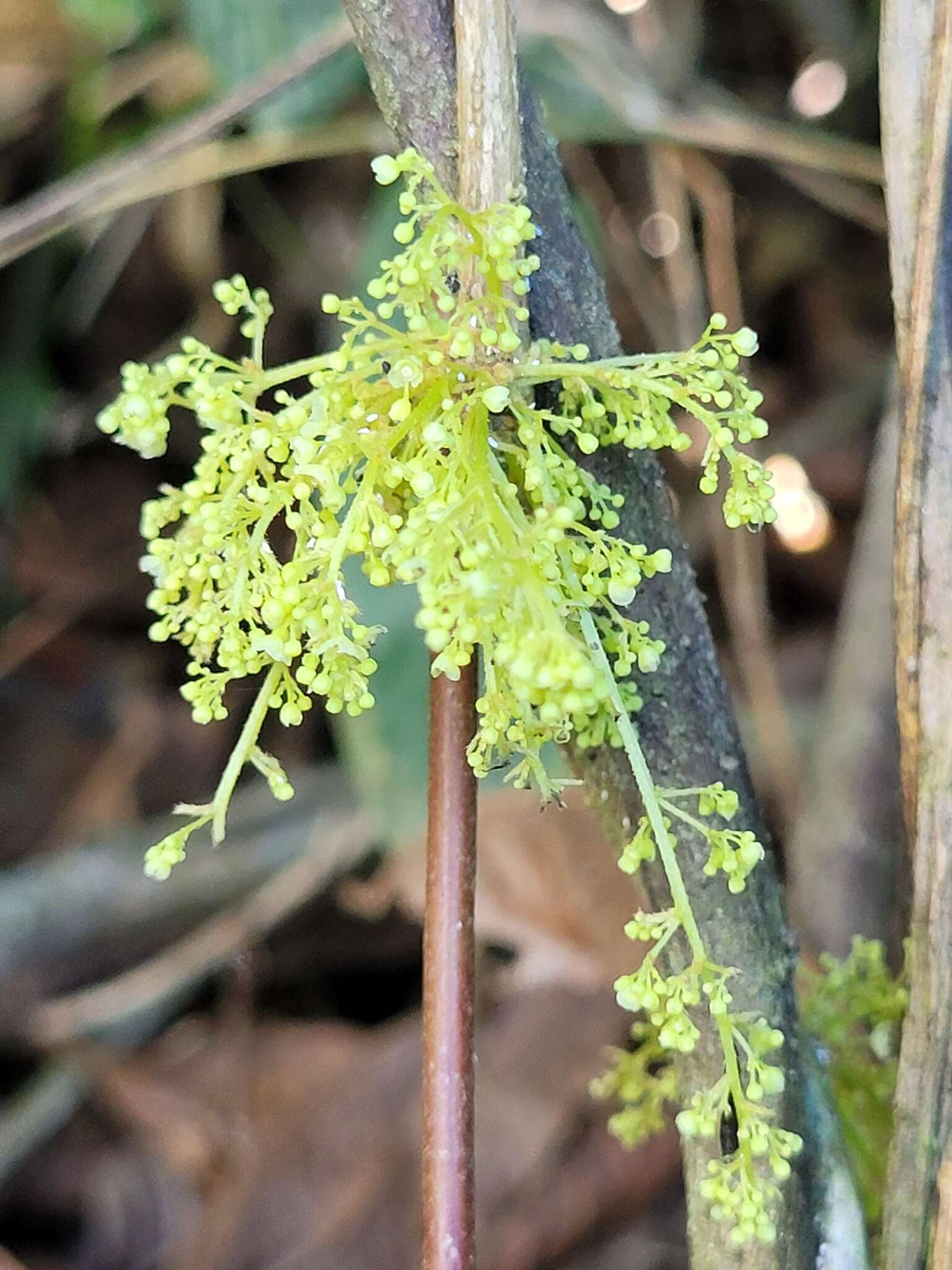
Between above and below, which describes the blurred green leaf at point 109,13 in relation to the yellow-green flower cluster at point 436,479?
above

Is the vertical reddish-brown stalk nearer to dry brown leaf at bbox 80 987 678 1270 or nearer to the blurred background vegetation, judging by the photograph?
the blurred background vegetation

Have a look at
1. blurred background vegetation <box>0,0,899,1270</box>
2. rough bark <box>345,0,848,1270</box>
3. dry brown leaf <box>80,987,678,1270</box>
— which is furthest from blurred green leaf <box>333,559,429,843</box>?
rough bark <box>345,0,848,1270</box>

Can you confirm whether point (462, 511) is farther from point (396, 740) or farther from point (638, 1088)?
point (396, 740)

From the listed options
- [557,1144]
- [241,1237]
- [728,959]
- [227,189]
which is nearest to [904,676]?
[728,959]

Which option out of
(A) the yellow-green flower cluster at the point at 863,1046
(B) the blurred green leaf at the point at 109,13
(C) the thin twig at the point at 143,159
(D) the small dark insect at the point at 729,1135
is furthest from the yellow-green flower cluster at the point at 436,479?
(B) the blurred green leaf at the point at 109,13

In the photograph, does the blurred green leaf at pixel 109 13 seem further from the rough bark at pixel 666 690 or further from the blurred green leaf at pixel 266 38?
the rough bark at pixel 666 690

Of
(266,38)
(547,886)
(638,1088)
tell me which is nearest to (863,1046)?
(638,1088)

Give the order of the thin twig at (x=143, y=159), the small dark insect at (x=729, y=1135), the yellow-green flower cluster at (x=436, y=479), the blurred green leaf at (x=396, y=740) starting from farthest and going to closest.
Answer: the blurred green leaf at (x=396, y=740) → the thin twig at (x=143, y=159) → the small dark insect at (x=729, y=1135) → the yellow-green flower cluster at (x=436, y=479)
